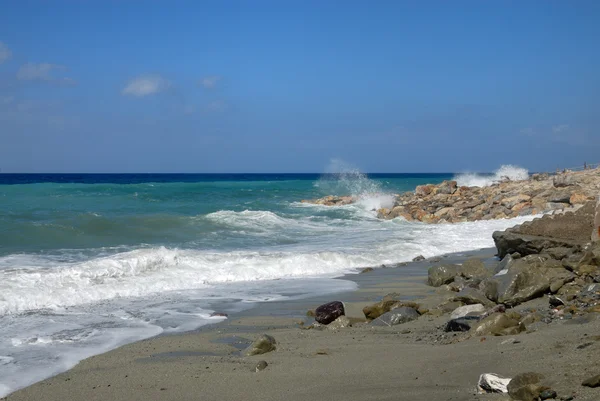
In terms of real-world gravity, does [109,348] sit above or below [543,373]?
below

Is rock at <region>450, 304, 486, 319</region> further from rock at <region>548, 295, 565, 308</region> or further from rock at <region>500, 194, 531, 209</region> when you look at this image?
rock at <region>500, 194, 531, 209</region>

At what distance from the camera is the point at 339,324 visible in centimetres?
747

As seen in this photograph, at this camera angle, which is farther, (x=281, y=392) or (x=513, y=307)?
(x=513, y=307)

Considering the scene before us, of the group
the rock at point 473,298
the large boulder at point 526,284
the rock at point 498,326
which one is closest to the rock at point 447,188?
the large boulder at point 526,284

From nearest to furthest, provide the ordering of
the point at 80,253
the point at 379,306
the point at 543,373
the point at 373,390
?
the point at 543,373 → the point at 373,390 → the point at 379,306 → the point at 80,253

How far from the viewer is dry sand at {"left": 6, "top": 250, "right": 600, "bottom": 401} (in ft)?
14.2

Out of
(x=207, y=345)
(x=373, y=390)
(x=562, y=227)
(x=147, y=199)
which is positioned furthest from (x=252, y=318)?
(x=147, y=199)

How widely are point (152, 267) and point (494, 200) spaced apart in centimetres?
1846

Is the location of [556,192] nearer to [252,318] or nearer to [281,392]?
[252,318]

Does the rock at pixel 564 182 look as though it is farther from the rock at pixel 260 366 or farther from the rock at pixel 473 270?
the rock at pixel 260 366

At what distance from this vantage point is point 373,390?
4484 millimetres

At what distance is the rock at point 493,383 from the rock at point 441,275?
641cm

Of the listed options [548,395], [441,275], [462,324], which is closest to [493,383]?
[548,395]

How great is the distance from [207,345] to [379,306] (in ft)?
8.08
